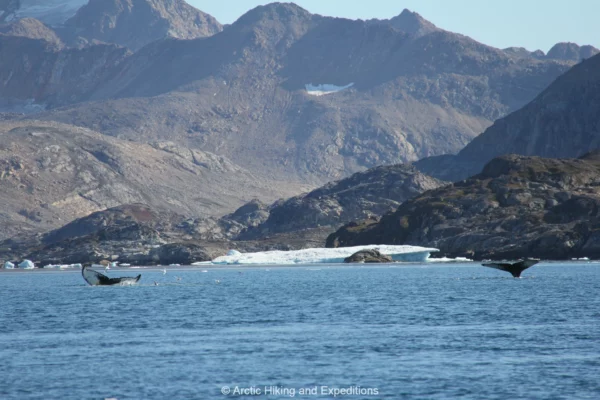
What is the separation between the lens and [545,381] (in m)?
51.2

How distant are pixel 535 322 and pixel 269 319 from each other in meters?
22.8

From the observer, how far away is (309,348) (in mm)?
65188

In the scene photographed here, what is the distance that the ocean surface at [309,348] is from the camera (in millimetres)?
50188

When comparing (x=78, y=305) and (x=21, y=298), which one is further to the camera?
(x=21, y=298)

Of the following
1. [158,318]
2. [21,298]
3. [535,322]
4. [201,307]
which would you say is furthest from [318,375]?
[21,298]

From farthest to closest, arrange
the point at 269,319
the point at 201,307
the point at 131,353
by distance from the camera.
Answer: the point at 201,307 → the point at 269,319 → the point at 131,353

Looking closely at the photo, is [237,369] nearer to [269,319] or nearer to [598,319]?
[269,319]

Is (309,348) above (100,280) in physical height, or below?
below

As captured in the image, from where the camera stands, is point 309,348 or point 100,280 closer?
point 309,348

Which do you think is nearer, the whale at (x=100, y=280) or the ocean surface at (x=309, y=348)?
the ocean surface at (x=309, y=348)

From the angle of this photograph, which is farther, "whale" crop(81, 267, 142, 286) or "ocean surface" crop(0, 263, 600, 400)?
"whale" crop(81, 267, 142, 286)

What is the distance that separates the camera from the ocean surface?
50188 millimetres

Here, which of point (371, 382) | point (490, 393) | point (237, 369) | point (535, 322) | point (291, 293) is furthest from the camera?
point (291, 293)

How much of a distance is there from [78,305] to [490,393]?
71.8m
